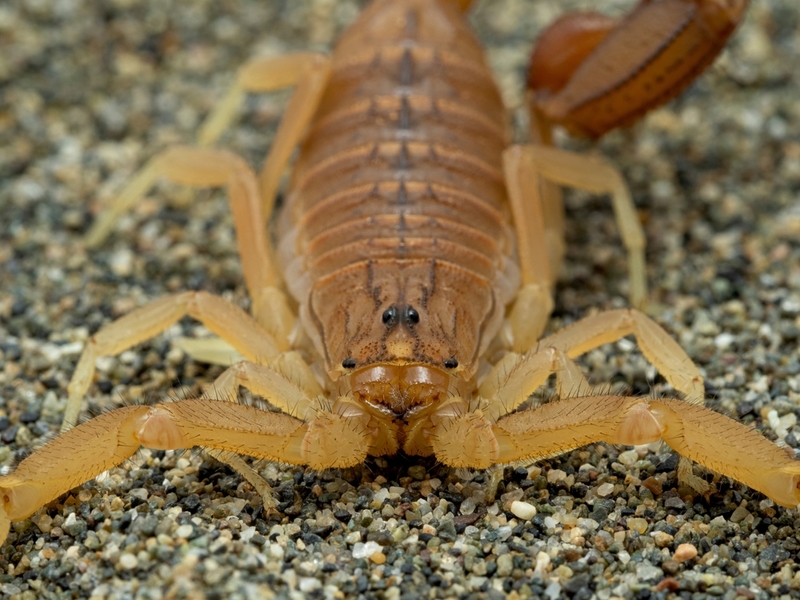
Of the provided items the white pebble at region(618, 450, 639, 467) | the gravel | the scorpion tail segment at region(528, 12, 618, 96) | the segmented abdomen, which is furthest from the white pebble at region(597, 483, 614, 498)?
the scorpion tail segment at region(528, 12, 618, 96)

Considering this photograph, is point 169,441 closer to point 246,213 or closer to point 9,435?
point 9,435

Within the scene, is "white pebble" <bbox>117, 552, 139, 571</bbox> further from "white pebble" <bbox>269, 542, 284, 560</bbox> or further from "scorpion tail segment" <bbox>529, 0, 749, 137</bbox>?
"scorpion tail segment" <bbox>529, 0, 749, 137</bbox>

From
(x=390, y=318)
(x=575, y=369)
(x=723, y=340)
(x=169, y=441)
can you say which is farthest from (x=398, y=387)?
(x=723, y=340)

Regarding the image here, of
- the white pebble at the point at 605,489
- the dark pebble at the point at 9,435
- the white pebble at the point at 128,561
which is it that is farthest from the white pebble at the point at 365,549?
the dark pebble at the point at 9,435

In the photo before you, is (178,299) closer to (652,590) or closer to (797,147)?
(652,590)

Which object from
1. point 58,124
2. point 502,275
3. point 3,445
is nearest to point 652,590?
point 502,275

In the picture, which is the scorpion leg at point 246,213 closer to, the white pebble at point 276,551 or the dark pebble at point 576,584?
the white pebble at point 276,551
